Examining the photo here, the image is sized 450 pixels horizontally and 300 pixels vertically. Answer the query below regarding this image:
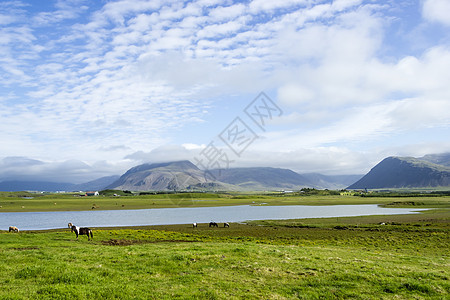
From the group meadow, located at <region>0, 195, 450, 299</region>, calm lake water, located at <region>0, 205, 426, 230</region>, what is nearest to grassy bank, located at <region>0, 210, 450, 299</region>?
meadow, located at <region>0, 195, 450, 299</region>

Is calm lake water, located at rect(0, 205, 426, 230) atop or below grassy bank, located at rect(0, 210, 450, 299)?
below

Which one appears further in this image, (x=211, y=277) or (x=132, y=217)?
(x=132, y=217)

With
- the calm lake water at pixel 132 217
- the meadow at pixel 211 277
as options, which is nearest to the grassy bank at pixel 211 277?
the meadow at pixel 211 277

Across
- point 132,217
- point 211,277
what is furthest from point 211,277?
point 132,217

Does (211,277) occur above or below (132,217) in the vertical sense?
above

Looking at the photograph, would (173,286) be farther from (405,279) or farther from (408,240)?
(408,240)

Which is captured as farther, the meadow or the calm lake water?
the calm lake water

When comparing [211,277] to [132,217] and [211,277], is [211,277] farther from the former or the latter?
[132,217]

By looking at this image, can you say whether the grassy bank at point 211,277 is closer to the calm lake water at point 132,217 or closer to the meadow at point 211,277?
the meadow at point 211,277

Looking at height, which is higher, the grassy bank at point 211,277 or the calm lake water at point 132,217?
the grassy bank at point 211,277

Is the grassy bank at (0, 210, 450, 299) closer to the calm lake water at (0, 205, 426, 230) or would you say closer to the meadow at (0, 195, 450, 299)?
the meadow at (0, 195, 450, 299)

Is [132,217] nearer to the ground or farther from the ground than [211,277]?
nearer to the ground

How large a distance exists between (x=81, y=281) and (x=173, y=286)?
4.18m

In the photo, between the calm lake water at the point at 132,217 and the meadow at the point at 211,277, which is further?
the calm lake water at the point at 132,217
